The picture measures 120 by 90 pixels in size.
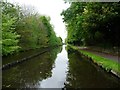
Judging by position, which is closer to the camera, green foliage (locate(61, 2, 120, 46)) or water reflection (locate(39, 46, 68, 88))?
water reflection (locate(39, 46, 68, 88))

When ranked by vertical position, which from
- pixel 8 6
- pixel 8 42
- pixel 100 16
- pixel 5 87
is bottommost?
pixel 5 87

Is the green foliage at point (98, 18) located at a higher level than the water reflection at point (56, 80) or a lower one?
higher

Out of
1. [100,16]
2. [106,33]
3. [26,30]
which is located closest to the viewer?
[100,16]

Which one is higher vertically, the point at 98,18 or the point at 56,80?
the point at 98,18

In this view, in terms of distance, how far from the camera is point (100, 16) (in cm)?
2180

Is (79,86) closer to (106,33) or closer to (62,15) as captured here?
(106,33)

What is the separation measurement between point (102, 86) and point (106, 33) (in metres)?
25.7

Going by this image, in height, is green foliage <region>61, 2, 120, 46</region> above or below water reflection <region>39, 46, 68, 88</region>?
above

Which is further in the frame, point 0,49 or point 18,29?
point 18,29

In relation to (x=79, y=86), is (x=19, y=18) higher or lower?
higher

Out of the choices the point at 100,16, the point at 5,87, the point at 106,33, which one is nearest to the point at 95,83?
the point at 5,87

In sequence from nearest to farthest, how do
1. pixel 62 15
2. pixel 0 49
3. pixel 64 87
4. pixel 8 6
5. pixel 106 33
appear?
pixel 64 87 → pixel 0 49 → pixel 106 33 → pixel 62 15 → pixel 8 6

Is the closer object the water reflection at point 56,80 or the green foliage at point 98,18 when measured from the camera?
the water reflection at point 56,80

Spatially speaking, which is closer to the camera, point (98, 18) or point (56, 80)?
point (56, 80)
